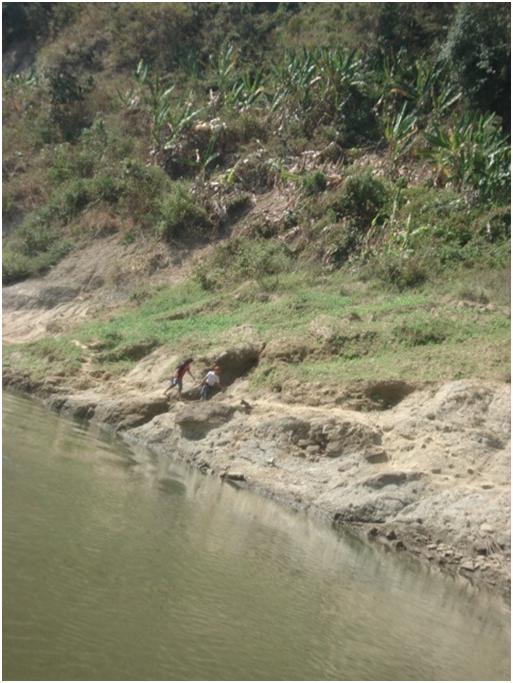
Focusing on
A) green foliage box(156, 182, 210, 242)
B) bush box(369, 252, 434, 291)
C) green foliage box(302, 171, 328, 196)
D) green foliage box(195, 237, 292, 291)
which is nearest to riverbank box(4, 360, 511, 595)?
bush box(369, 252, 434, 291)

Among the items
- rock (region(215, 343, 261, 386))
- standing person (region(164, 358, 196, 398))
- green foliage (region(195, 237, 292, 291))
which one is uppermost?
green foliage (region(195, 237, 292, 291))

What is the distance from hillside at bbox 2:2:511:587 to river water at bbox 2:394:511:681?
2.42 meters

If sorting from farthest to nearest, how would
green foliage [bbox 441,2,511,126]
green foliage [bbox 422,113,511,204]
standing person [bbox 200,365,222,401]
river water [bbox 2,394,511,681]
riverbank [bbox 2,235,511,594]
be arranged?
green foliage [bbox 441,2,511,126] < green foliage [bbox 422,113,511,204] < standing person [bbox 200,365,222,401] < riverbank [bbox 2,235,511,594] < river water [bbox 2,394,511,681]

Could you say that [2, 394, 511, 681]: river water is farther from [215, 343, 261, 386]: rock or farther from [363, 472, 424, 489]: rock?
[215, 343, 261, 386]: rock

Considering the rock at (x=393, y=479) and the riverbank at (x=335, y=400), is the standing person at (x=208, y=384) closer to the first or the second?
the riverbank at (x=335, y=400)

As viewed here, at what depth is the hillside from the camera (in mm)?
14148

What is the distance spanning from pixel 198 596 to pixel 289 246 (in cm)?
2008

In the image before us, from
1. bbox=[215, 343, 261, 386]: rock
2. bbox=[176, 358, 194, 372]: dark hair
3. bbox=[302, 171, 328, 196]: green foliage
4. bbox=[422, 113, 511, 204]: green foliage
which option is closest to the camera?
bbox=[176, 358, 194, 372]: dark hair

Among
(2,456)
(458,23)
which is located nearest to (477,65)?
(458,23)

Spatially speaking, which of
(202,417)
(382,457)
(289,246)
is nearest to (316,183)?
(289,246)

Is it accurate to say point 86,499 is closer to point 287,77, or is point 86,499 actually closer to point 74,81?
point 287,77

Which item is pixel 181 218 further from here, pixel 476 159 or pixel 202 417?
pixel 202 417

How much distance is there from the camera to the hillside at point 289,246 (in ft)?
→ 46.4

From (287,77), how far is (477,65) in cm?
780
